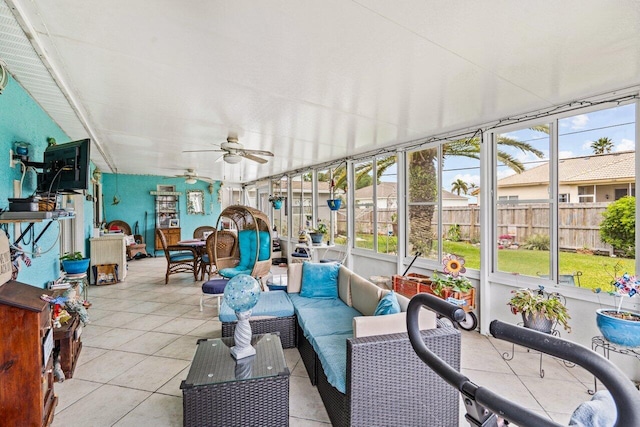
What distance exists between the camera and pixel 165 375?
8.70 ft

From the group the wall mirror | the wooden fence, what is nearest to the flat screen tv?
the wooden fence

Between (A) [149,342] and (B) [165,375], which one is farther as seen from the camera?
(A) [149,342]

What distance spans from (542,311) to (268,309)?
249 cm

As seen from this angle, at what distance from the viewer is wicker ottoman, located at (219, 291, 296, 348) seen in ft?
9.78

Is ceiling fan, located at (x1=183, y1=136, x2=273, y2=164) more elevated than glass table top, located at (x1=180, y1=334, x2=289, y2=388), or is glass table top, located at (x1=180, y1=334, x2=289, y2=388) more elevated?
ceiling fan, located at (x1=183, y1=136, x2=273, y2=164)

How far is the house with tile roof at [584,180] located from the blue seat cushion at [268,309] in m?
2.72

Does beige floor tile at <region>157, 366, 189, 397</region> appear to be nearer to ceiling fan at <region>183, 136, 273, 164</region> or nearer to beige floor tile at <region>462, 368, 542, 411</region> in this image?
beige floor tile at <region>462, 368, 542, 411</region>

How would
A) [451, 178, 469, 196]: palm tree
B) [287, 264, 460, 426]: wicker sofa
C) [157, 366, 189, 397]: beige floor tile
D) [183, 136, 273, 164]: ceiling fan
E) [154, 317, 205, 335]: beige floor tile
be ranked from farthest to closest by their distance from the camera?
1. [451, 178, 469, 196]: palm tree
2. [183, 136, 273, 164]: ceiling fan
3. [154, 317, 205, 335]: beige floor tile
4. [157, 366, 189, 397]: beige floor tile
5. [287, 264, 460, 426]: wicker sofa

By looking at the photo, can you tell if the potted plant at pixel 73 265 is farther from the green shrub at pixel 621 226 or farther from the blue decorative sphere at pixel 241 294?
the green shrub at pixel 621 226

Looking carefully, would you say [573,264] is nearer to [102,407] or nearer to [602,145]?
[602,145]

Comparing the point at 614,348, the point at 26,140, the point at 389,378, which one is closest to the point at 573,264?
the point at 614,348

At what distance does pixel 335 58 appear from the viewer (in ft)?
6.73

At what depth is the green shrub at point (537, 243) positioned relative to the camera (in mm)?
3281

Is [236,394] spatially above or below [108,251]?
below
